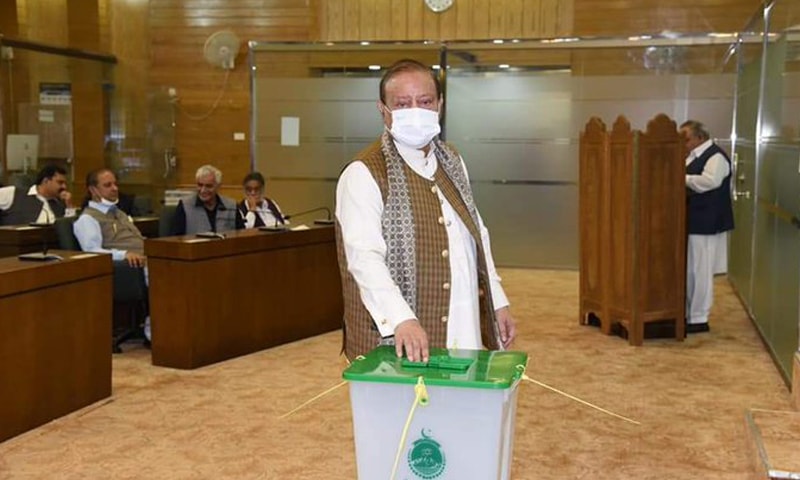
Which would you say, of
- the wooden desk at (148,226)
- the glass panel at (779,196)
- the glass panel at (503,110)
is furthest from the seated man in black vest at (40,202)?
the glass panel at (779,196)

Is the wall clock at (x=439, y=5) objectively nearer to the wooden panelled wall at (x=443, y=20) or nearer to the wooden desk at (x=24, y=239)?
the wooden panelled wall at (x=443, y=20)

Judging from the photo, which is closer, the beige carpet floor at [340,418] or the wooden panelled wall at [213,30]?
the beige carpet floor at [340,418]

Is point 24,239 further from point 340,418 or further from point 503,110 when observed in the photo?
point 503,110

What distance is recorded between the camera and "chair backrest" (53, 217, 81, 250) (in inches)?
225

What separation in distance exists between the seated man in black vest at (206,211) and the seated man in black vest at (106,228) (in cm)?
38

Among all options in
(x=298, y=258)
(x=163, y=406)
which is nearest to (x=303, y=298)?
(x=298, y=258)

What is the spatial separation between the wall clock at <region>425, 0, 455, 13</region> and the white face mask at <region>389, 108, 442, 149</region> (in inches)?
335

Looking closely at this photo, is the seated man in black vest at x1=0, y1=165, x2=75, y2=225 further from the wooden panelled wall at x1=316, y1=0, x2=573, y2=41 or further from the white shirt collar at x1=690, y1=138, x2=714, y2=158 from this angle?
the wooden panelled wall at x1=316, y1=0, x2=573, y2=41

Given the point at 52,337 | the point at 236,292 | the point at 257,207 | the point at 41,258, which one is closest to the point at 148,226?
the point at 257,207

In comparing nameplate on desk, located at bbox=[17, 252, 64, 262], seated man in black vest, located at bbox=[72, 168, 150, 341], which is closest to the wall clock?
seated man in black vest, located at bbox=[72, 168, 150, 341]

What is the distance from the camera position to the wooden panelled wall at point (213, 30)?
10492 mm

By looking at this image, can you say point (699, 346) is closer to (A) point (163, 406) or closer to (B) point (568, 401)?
(B) point (568, 401)

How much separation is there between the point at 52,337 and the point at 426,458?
293 centimetres

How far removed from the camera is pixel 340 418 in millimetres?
4422
